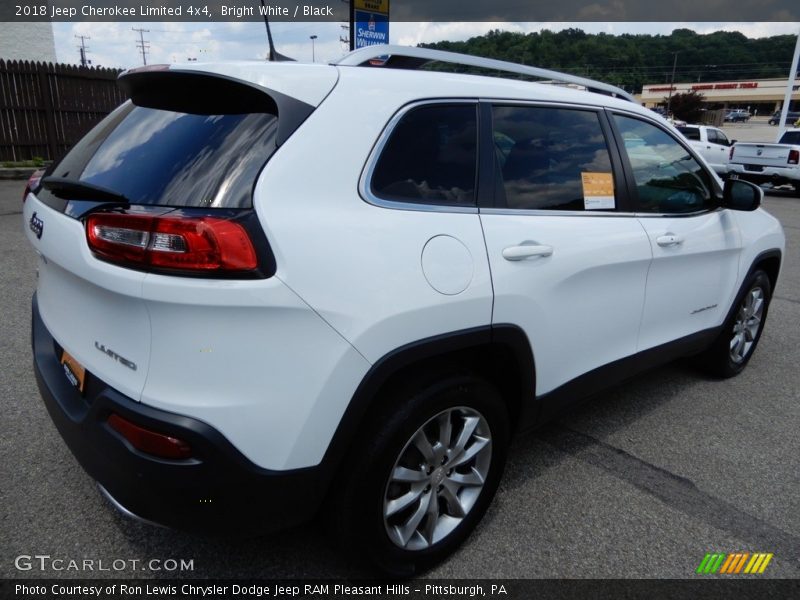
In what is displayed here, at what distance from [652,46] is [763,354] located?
7167cm

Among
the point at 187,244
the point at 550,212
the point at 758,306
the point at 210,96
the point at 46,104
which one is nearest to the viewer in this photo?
the point at 187,244

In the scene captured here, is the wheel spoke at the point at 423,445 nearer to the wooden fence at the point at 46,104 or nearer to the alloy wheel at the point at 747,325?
the alloy wheel at the point at 747,325

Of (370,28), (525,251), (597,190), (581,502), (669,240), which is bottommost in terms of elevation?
(581,502)

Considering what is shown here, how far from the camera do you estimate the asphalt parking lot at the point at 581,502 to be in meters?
2.27

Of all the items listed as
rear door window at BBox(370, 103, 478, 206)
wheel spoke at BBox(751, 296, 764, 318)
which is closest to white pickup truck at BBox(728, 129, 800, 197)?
wheel spoke at BBox(751, 296, 764, 318)

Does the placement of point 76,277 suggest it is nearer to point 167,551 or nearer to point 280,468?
point 280,468

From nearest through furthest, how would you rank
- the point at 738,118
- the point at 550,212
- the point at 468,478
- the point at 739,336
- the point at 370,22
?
the point at 468,478, the point at 550,212, the point at 739,336, the point at 370,22, the point at 738,118

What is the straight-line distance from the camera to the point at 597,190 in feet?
9.11

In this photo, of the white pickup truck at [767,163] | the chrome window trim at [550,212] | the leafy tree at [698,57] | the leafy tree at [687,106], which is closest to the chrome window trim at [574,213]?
the chrome window trim at [550,212]

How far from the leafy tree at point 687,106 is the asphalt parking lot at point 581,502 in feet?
202

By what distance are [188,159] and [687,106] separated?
2552 inches

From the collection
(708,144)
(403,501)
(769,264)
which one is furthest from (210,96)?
(708,144)

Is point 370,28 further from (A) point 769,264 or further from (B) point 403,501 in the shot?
(B) point 403,501

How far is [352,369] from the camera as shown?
1787 millimetres
